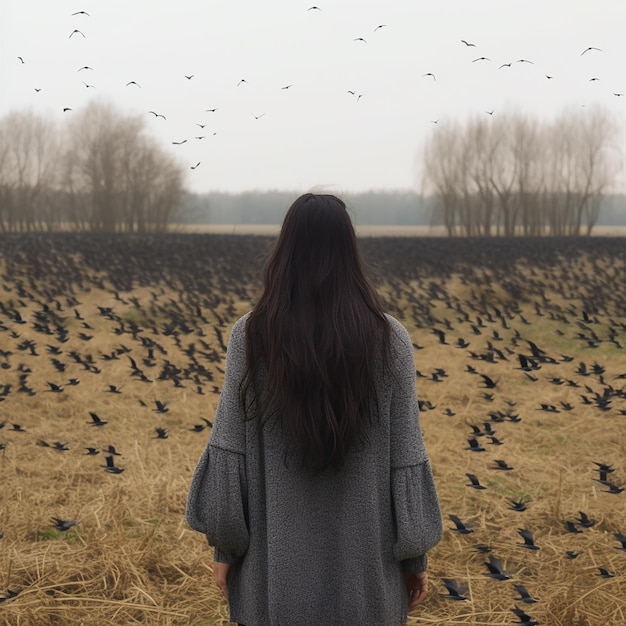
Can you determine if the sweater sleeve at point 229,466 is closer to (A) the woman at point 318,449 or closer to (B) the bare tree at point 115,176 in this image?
(A) the woman at point 318,449

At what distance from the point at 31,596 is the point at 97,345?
7.26 m

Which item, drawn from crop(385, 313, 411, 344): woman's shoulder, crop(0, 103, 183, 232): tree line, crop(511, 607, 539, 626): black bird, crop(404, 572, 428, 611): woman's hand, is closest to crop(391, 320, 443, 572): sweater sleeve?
crop(385, 313, 411, 344): woman's shoulder

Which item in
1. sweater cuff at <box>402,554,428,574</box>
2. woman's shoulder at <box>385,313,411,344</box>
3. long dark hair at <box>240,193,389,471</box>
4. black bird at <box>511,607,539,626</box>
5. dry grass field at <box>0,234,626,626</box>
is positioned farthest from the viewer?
dry grass field at <box>0,234,626,626</box>

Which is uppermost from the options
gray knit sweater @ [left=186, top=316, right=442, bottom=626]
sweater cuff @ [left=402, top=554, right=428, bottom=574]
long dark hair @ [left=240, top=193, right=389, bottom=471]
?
long dark hair @ [left=240, top=193, right=389, bottom=471]

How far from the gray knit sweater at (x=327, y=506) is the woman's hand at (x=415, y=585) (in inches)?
6.4

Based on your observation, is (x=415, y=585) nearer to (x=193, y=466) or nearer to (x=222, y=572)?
(x=222, y=572)

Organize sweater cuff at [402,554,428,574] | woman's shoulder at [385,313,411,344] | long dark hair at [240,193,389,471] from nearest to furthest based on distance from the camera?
long dark hair at [240,193,389,471]
woman's shoulder at [385,313,411,344]
sweater cuff at [402,554,428,574]

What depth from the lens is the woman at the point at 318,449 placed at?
1.82 metres

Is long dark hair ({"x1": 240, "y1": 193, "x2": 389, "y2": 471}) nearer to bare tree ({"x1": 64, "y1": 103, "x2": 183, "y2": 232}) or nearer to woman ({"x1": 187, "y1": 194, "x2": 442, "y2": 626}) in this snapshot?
woman ({"x1": 187, "y1": 194, "x2": 442, "y2": 626})

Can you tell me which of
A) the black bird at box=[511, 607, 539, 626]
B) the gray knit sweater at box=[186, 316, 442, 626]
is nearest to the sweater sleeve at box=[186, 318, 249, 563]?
the gray knit sweater at box=[186, 316, 442, 626]

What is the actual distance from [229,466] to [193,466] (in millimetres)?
4389

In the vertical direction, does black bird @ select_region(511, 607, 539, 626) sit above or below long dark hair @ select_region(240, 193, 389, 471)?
below

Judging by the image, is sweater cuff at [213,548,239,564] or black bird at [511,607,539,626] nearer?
sweater cuff at [213,548,239,564]

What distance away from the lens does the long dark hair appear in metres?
1.80
